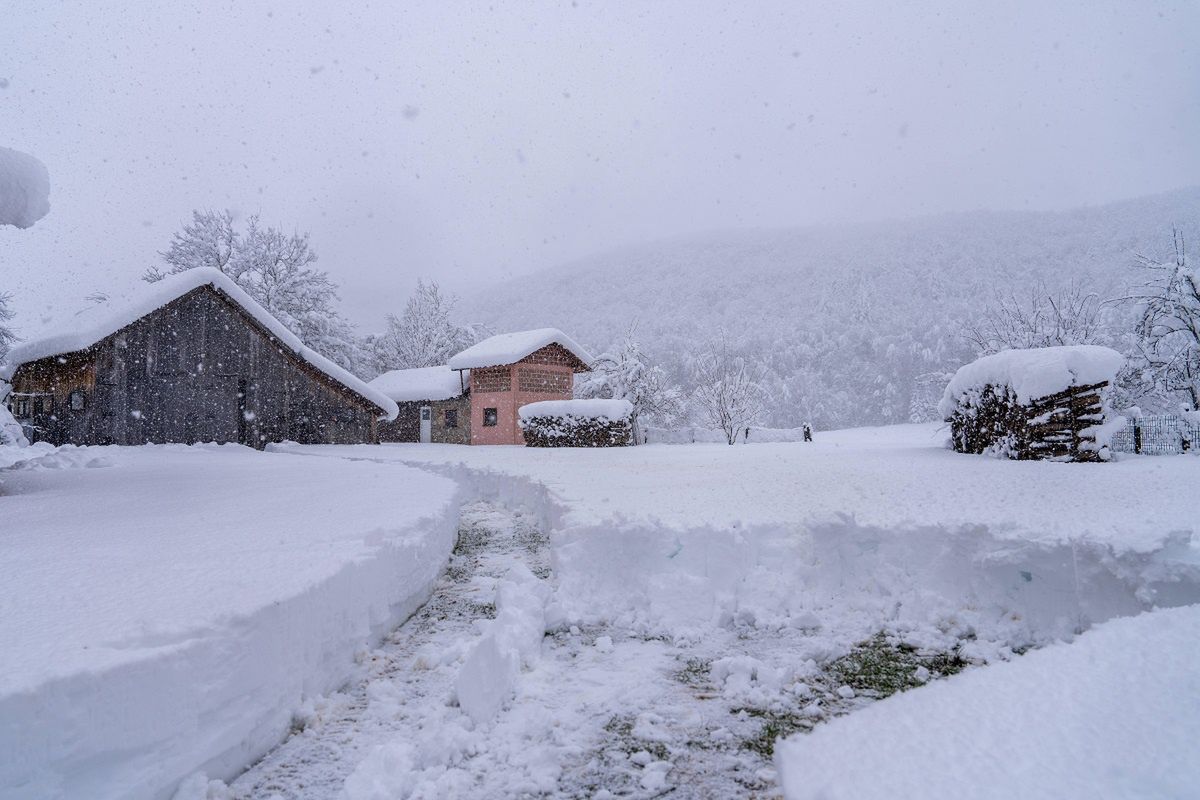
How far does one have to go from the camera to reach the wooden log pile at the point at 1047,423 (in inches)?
372

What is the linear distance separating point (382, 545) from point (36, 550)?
207cm

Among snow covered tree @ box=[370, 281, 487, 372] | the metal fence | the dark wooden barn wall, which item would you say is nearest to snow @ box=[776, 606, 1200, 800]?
the metal fence

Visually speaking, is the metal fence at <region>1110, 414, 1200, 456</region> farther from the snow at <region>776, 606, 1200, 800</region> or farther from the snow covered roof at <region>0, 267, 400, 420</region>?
the snow covered roof at <region>0, 267, 400, 420</region>

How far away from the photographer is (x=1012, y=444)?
34.3ft

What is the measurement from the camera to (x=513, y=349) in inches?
1041

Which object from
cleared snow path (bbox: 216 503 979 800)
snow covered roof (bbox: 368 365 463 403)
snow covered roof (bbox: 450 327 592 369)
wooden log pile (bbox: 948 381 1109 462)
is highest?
snow covered roof (bbox: 450 327 592 369)

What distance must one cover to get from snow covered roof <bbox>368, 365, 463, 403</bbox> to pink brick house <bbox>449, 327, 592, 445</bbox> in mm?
1682

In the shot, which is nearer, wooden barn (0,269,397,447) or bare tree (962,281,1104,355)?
wooden barn (0,269,397,447)

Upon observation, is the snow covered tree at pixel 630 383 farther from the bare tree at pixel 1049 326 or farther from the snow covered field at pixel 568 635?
the snow covered field at pixel 568 635

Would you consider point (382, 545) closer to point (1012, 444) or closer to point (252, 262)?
point (1012, 444)

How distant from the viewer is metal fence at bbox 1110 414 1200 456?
44.8ft

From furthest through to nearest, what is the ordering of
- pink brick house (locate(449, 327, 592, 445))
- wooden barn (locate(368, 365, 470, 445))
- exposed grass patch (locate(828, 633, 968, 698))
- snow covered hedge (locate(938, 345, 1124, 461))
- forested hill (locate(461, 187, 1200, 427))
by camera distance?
forested hill (locate(461, 187, 1200, 427)), wooden barn (locate(368, 365, 470, 445)), pink brick house (locate(449, 327, 592, 445)), snow covered hedge (locate(938, 345, 1124, 461)), exposed grass patch (locate(828, 633, 968, 698))

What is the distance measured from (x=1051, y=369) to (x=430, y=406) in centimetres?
2705

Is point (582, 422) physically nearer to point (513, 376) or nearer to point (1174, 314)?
point (513, 376)
